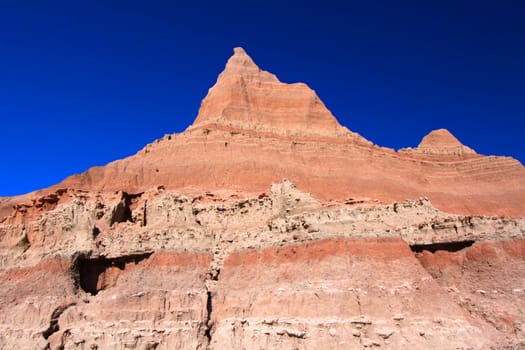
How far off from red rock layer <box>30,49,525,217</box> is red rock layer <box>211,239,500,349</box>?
37.5 ft

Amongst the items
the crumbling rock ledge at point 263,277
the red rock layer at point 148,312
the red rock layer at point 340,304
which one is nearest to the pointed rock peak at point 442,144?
the crumbling rock ledge at point 263,277

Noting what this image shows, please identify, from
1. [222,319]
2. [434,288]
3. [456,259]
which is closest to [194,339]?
[222,319]

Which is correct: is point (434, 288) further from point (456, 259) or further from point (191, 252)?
point (191, 252)

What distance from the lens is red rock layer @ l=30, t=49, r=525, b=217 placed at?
4125 centimetres

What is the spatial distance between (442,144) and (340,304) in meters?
37.6

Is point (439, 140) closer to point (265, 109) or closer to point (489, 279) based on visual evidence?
point (265, 109)

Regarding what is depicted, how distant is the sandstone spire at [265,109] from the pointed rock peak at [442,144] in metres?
12.1

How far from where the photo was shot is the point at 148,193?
126ft

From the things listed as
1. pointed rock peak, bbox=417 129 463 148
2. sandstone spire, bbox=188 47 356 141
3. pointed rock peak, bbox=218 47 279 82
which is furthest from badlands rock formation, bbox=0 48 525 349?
pointed rock peak, bbox=417 129 463 148

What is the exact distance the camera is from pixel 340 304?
25281mm

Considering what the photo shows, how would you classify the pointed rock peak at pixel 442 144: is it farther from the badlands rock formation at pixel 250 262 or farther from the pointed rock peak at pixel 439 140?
the badlands rock formation at pixel 250 262

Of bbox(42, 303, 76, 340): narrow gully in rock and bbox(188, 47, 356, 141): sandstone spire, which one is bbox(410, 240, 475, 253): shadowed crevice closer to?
bbox(188, 47, 356, 141): sandstone spire

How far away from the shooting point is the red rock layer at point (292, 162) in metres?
41.2

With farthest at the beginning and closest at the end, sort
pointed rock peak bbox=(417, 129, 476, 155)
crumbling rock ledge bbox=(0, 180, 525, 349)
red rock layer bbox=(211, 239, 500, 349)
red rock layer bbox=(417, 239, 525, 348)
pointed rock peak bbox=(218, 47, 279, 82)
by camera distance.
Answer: pointed rock peak bbox=(417, 129, 476, 155), pointed rock peak bbox=(218, 47, 279, 82), red rock layer bbox=(417, 239, 525, 348), crumbling rock ledge bbox=(0, 180, 525, 349), red rock layer bbox=(211, 239, 500, 349)
